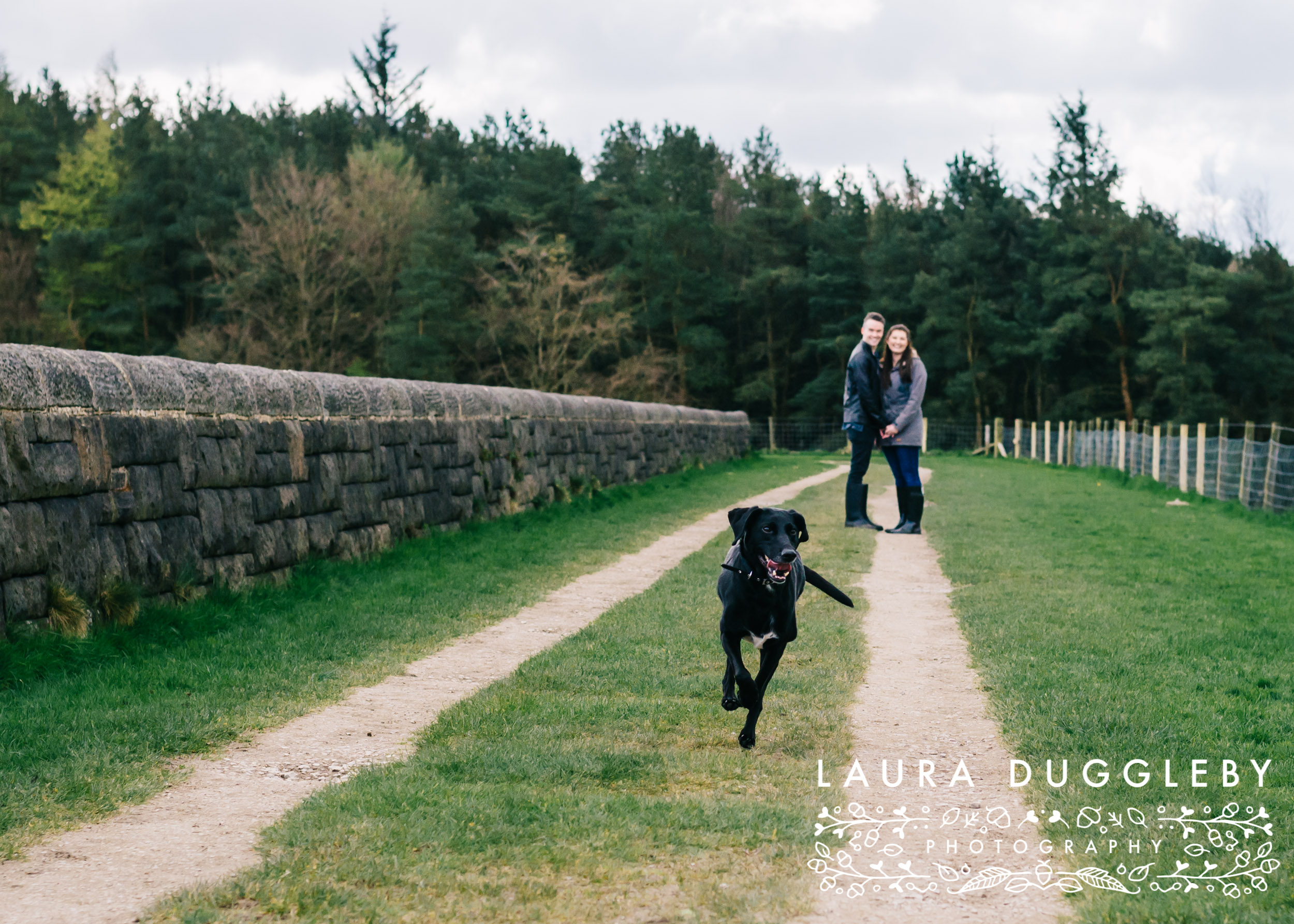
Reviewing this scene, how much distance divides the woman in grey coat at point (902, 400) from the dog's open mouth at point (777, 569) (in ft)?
20.9

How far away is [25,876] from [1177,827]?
11.1 ft

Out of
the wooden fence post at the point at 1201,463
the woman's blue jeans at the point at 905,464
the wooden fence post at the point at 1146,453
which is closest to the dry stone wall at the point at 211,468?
the woman's blue jeans at the point at 905,464

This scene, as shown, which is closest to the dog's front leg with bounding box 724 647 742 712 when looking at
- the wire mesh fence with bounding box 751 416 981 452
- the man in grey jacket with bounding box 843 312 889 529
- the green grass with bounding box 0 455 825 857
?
the green grass with bounding box 0 455 825 857

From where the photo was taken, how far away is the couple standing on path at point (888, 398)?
1084cm

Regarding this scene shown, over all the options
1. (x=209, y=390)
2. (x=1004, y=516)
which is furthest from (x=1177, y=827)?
(x=1004, y=516)

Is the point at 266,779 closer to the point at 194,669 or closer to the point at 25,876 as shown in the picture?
the point at 25,876

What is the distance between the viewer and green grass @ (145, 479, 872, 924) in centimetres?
298

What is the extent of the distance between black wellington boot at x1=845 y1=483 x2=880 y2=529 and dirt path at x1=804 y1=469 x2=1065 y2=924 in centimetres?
519

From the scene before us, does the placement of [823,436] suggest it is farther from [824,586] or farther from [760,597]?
[760,597]

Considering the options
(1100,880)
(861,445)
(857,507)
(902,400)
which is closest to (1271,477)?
(857,507)

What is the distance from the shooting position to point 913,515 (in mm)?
11625

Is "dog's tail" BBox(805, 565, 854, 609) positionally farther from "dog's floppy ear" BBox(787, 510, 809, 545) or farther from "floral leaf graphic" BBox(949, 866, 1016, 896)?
"floral leaf graphic" BBox(949, 866, 1016, 896)

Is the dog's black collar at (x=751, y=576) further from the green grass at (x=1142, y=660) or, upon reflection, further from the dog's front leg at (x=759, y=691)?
the green grass at (x=1142, y=660)

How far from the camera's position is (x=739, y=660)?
472 centimetres
